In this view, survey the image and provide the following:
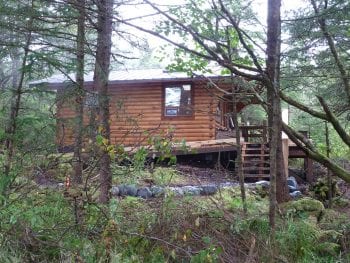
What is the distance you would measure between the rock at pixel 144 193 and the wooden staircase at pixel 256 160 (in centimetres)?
453

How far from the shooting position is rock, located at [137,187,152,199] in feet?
29.1

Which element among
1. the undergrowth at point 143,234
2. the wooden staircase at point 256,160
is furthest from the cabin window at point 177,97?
the undergrowth at point 143,234

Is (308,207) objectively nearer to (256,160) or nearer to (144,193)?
(144,193)

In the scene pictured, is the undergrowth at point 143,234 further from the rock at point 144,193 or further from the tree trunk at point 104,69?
the rock at point 144,193

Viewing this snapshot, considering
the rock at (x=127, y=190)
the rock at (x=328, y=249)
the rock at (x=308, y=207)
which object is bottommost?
the rock at (x=127, y=190)

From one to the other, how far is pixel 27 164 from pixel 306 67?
3877 mm

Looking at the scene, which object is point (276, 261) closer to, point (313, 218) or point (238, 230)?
point (238, 230)

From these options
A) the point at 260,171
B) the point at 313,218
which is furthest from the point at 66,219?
the point at 260,171

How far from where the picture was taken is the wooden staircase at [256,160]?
511 inches

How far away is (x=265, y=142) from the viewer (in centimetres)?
1416

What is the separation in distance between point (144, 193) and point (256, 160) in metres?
5.25

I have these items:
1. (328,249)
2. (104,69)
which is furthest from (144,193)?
(328,249)

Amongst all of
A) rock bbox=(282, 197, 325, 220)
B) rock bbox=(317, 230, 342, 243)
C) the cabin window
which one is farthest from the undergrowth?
the cabin window

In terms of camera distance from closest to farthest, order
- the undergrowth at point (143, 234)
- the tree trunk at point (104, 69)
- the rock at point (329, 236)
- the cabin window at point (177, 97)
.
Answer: the undergrowth at point (143, 234) → the rock at point (329, 236) → the tree trunk at point (104, 69) → the cabin window at point (177, 97)
